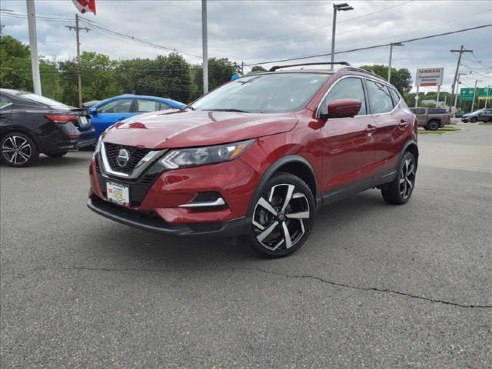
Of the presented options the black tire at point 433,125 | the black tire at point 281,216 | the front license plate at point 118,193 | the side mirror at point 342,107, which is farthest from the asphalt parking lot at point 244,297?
the black tire at point 433,125

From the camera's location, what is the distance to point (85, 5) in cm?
1433

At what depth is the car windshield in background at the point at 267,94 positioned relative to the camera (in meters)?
4.00

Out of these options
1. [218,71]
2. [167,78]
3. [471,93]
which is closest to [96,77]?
[167,78]

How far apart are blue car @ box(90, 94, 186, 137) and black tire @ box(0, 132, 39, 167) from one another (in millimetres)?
1943

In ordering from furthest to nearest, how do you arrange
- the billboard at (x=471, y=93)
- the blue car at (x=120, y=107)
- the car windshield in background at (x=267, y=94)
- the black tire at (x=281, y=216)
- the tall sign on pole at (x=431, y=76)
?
the billboard at (x=471, y=93), the tall sign on pole at (x=431, y=76), the blue car at (x=120, y=107), the car windshield in background at (x=267, y=94), the black tire at (x=281, y=216)

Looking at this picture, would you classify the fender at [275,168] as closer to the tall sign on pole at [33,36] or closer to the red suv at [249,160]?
the red suv at [249,160]

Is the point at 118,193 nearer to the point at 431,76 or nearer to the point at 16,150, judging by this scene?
the point at 16,150

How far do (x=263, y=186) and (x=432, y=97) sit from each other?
521 ft

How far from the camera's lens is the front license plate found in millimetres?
3209

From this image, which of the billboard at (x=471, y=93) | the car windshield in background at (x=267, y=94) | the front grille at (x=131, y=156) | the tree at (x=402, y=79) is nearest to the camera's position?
the front grille at (x=131, y=156)

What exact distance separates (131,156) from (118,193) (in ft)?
1.05

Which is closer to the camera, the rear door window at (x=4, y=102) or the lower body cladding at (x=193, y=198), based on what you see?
the lower body cladding at (x=193, y=198)

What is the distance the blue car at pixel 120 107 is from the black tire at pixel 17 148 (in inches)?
76.5

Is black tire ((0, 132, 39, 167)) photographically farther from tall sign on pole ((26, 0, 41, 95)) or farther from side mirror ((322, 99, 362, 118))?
side mirror ((322, 99, 362, 118))
